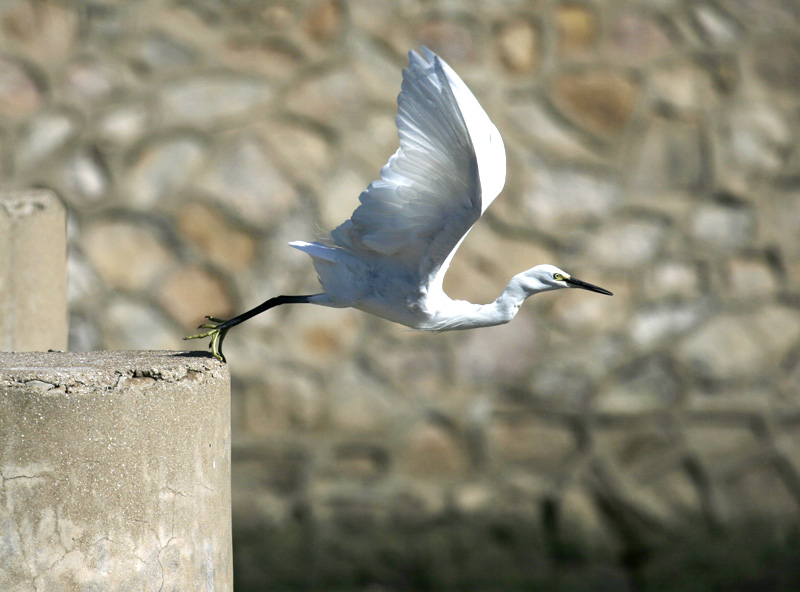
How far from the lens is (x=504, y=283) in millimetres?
3889

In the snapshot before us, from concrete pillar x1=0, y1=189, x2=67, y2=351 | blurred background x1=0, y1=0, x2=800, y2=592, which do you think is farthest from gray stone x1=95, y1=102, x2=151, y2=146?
concrete pillar x1=0, y1=189, x2=67, y2=351

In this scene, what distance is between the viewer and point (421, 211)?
2.16 m

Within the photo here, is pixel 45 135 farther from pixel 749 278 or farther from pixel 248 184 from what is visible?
pixel 749 278

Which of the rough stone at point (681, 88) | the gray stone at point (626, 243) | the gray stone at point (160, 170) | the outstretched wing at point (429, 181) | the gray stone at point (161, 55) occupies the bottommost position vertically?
the outstretched wing at point (429, 181)

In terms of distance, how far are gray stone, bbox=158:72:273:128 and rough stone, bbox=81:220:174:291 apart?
1.41 ft

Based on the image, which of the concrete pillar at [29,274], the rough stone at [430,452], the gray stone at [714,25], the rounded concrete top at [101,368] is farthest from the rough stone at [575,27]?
the rounded concrete top at [101,368]

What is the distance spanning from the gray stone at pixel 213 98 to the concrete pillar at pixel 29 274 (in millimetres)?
1061

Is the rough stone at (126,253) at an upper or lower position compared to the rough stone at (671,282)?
upper

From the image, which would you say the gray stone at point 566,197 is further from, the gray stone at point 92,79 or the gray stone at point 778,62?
the gray stone at point 92,79

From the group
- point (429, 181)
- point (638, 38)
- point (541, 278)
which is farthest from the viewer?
point (638, 38)

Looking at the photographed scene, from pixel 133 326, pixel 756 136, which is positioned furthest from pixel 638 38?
pixel 133 326

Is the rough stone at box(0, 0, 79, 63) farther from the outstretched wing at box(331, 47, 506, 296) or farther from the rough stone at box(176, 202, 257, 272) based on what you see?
the outstretched wing at box(331, 47, 506, 296)

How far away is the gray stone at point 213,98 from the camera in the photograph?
381 centimetres

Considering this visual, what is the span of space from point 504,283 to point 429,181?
183 centimetres
